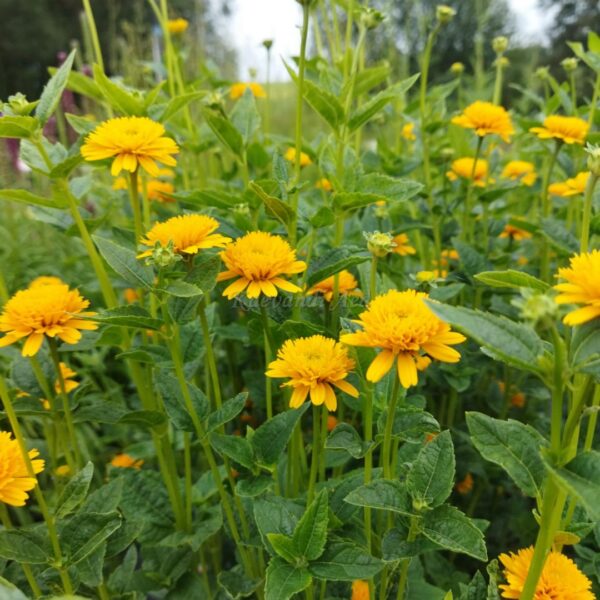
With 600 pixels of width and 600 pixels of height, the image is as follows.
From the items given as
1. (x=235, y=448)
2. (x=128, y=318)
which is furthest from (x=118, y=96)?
(x=235, y=448)

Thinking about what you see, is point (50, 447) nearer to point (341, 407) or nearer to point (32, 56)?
point (341, 407)

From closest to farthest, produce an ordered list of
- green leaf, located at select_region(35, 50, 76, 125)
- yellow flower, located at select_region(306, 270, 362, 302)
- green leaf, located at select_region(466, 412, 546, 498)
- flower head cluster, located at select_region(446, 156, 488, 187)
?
green leaf, located at select_region(466, 412, 546, 498) → green leaf, located at select_region(35, 50, 76, 125) → yellow flower, located at select_region(306, 270, 362, 302) → flower head cluster, located at select_region(446, 156, 488, 187)

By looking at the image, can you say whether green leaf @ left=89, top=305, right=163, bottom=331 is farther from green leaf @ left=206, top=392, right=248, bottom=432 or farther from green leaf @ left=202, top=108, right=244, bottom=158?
green leaf @ left=202, top=108, right=244, bottom=158

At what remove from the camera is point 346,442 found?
627 mm

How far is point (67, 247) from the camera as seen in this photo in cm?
199

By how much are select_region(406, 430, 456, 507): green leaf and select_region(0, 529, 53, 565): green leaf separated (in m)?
0.41

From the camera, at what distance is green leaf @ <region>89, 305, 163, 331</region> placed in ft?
1.99

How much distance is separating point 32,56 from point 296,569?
10.3 metres

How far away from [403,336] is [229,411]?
0.24 metres

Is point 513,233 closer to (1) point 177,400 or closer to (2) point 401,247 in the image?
(2) point 401,247

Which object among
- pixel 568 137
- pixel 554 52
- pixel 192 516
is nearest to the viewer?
pixel 192 516

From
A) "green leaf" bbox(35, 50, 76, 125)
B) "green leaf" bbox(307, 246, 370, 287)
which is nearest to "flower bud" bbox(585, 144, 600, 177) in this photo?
"green leaf" bbox(307, 246, 370, 287)

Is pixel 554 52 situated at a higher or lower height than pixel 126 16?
lower

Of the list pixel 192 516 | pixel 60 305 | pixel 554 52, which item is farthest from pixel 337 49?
pixel 554 52
